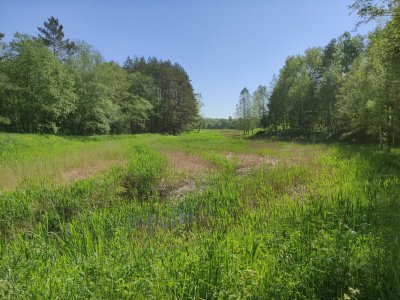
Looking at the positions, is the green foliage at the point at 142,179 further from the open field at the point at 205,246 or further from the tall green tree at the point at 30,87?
the tall green tree at the point at 30,87

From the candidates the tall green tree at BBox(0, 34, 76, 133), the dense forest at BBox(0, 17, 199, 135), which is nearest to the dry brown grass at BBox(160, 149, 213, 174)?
the dense forest at BBox(0, 17, 199, 135)

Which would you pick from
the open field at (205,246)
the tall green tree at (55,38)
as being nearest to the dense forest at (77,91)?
the tall green tree at (55,38)

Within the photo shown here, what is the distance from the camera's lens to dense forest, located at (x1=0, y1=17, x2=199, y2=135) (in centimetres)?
3203

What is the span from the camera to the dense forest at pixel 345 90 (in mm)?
14602

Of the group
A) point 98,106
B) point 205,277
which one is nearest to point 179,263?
point 205,277

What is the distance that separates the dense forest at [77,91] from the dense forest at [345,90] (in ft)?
89.6

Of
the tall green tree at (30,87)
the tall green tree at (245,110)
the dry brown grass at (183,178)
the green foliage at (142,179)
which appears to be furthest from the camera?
the tall green tree at (245,110)

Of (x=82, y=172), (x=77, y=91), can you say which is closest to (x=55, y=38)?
(x=77, y=91)

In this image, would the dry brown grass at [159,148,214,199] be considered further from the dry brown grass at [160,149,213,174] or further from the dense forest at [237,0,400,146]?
the dense forest at [237,0,400,146]

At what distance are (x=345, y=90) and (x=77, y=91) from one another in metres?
43.3

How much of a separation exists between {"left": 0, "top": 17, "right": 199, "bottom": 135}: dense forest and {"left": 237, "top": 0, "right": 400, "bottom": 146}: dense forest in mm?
27309

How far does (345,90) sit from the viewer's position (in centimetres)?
3450

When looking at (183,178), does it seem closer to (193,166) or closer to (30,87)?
(193,166)

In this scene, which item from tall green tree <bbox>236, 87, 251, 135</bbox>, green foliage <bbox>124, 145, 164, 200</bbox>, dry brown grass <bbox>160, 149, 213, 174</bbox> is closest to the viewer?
green foliage <bbox>124, 145, 164, 200</bbox>
